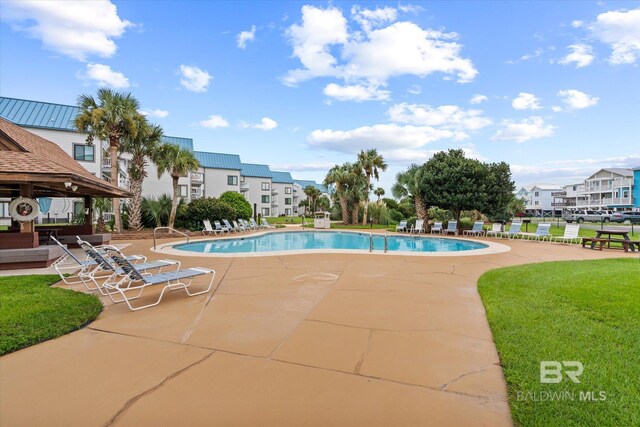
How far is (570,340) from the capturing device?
160 inches

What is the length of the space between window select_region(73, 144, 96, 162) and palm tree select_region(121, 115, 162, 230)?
36.2 feet

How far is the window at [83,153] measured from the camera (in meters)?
29.2

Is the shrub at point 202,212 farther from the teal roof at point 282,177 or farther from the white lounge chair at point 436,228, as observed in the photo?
the teal roof at point 282,177

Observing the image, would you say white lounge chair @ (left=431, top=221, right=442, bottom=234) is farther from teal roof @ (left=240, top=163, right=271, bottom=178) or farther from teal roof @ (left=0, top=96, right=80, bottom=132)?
teal roof @ (left=240, top=163, right=271, bottom=178)

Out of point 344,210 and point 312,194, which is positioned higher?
point 312,194

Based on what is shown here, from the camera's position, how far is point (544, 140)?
73.2 feet

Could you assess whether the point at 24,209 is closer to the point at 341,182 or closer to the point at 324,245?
the point at 324,245

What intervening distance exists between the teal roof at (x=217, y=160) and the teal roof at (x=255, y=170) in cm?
1006

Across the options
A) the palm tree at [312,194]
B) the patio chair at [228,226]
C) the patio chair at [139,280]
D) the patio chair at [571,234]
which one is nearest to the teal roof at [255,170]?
the palm tree at [312,194]

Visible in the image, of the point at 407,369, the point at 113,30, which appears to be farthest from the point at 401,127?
the point at 407,369

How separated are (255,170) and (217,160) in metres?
13.4

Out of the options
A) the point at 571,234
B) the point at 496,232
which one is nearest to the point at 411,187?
the point at 496,232

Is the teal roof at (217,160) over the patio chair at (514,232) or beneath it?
over

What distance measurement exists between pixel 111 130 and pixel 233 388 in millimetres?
20636
